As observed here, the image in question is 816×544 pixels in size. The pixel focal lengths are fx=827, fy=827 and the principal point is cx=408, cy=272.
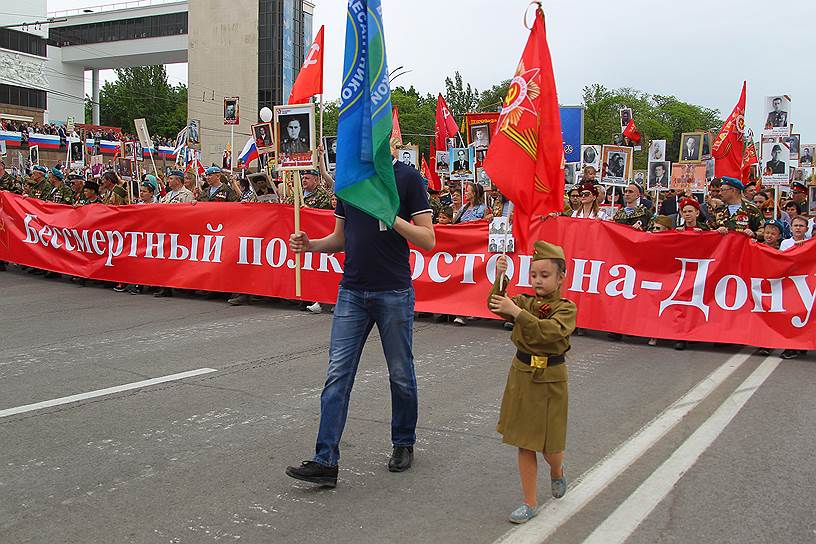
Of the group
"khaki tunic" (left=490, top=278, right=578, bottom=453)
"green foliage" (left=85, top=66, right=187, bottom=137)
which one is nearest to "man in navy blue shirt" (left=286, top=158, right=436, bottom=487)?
"khaki tunic" (left=490, top=278, right=578, bottom=453)

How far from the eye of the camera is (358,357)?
15.5ft

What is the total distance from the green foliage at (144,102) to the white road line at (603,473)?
99.3m

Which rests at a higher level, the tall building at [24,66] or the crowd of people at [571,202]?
the tall building at [24,66]

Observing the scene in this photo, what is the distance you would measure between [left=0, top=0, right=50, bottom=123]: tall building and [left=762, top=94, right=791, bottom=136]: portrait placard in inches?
2903

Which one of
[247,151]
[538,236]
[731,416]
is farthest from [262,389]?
[247,151]

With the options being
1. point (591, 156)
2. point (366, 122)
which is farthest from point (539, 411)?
point (591, 156)

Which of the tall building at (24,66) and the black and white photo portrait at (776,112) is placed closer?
the black and white photo portrait at (776,112)

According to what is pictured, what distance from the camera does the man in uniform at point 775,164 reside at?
12.6 meters

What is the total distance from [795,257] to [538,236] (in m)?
2.90

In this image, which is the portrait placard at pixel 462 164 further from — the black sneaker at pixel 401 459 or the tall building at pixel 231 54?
the tall building at pixel 231 54

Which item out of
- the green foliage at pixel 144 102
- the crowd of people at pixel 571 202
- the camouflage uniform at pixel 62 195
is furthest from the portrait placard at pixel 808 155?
the green foliage at pixel 144 102

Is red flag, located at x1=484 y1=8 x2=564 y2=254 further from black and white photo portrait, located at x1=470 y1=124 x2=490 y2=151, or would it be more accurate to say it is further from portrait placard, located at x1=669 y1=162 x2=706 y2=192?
portrait placard, located at x1=669 y1=162 x2=706 y2=192

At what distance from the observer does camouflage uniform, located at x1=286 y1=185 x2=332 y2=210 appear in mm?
12516

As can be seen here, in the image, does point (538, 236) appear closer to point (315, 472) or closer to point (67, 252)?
point (315, 472)
